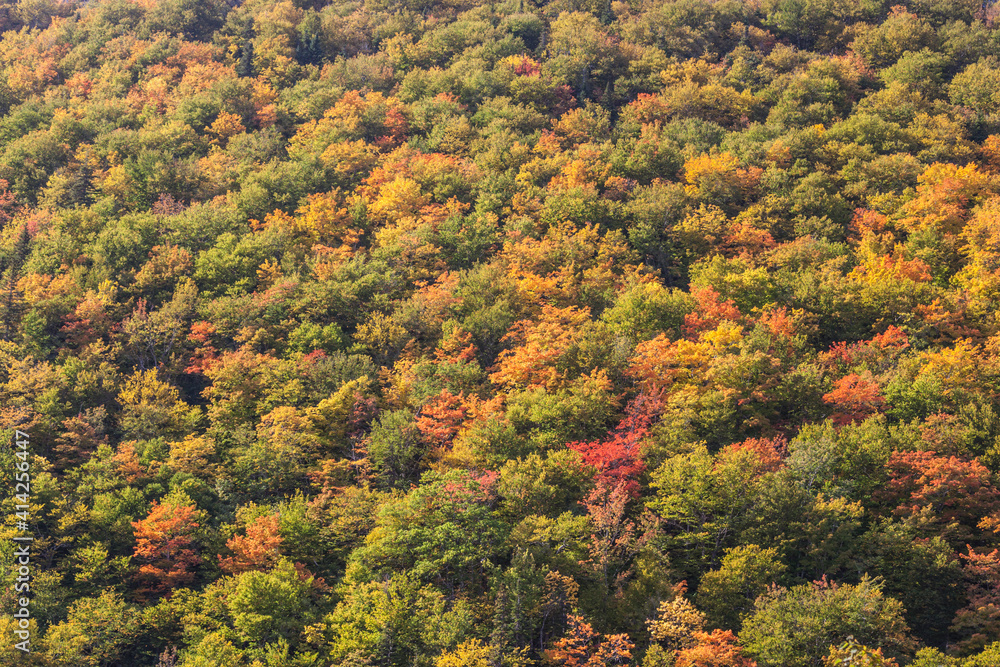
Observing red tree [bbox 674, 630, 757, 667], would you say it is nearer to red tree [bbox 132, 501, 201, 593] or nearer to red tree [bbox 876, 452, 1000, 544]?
red tree [bbox 876, 452, 1000, 544]

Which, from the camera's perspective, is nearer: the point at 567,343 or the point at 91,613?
the point at 91,613

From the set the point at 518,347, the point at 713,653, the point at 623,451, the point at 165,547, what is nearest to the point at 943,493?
the point at 713,653

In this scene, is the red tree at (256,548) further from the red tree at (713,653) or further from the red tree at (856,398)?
the red tree at (856,398)

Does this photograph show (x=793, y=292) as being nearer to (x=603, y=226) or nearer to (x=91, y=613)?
(x=603, y=226)

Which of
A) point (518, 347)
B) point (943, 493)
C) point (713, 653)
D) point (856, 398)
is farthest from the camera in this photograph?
point (518, 347)

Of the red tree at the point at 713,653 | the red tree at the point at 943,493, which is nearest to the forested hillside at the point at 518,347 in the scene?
the red tree at the point at 713,653

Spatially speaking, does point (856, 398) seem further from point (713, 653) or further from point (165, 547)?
point (165, 547)

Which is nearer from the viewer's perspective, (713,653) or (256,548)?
(713,653)

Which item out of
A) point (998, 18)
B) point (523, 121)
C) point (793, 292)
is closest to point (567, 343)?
point (793, 292)
